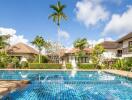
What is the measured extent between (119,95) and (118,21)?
115ft

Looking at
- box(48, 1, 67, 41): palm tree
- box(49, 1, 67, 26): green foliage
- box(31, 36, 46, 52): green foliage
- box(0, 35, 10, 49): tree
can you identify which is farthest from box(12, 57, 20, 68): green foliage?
box(49, 1, 67, 26): green foliage

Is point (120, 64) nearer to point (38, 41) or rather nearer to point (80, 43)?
point (80, 43)

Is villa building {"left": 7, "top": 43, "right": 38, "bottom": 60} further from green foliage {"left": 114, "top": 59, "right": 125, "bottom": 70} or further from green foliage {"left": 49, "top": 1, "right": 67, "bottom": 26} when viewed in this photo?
green foliage {"left": 114, "top": 59, "right": 125, "bottom": 70}

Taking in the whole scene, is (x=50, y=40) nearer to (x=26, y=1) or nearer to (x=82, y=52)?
(x=82, y=52)

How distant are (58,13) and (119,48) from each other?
46.0 feet

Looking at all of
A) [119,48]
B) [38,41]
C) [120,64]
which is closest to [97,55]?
[120,64]

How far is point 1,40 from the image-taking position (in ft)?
139

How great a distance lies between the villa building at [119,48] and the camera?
126 ft

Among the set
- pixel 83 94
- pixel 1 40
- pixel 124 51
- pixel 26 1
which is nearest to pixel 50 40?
pixel 1 40

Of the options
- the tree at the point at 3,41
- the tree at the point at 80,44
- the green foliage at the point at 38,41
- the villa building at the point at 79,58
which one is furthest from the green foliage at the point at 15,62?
the villa building at the point at 79,58

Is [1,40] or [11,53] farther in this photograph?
[11,53]

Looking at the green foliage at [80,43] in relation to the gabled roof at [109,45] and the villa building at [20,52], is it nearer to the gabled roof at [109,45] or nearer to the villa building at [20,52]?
the gabled roof at [109,45]

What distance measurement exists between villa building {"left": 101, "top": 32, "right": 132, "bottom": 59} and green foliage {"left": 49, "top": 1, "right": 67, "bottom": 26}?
38.2 feet

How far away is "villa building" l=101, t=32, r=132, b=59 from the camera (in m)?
38.5
